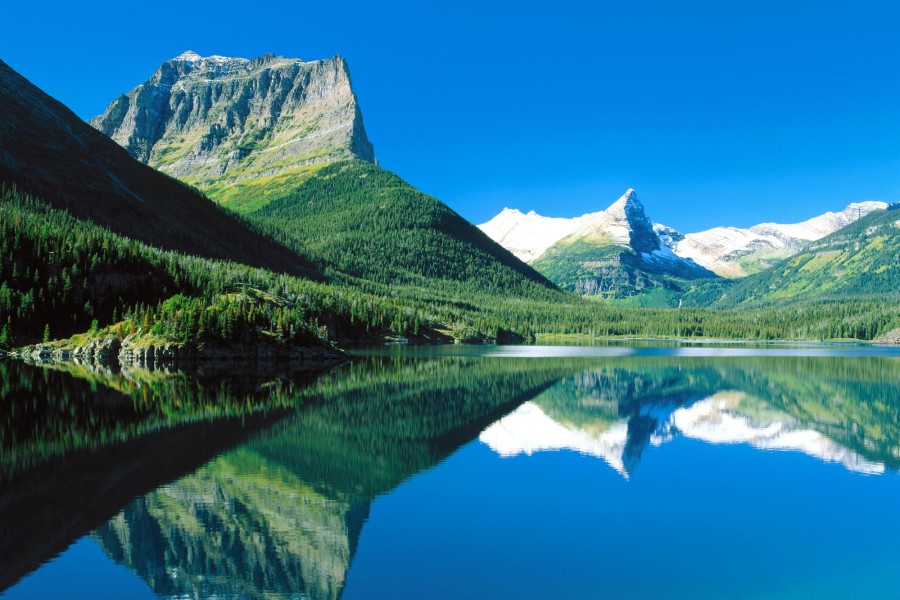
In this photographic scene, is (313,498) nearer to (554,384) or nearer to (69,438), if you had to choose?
(69,438)

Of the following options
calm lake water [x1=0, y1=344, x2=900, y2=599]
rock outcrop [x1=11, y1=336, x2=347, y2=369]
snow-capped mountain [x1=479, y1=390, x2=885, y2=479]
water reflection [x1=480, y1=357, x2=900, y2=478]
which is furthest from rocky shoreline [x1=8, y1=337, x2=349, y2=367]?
snow-capped mountain [x1=479, y1=390, x2=885, y2=479]

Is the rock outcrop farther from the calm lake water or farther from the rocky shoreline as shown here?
the calm lake water

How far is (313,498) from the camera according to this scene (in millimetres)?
30578

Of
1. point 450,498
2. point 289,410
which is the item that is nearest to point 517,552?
point 450,498

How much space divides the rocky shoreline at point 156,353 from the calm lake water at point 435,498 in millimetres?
50040

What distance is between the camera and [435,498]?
31906 mm

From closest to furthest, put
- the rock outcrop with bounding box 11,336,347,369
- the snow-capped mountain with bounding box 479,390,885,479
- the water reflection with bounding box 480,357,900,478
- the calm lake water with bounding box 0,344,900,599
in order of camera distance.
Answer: the calm lake water with bounding box 0,344,900,599
the snow-capped mountain with bounding box 479,390,885,479
the water reflection with bounding box 480,357,900,478
the rock outcrop with bounding box 11,336,347,369

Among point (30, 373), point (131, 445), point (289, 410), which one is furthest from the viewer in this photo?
point (30, 373)

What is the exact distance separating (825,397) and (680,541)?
2279 inches

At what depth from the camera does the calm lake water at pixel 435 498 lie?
72.8ft

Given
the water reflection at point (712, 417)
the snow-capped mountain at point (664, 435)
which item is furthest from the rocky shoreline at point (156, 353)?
the snow-capped mountain at point (664, 435)

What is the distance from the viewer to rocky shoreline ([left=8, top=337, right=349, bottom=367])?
113500 millimetres

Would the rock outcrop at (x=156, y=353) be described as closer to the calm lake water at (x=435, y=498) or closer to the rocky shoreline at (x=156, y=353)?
the rocky shoreline at (x=156, y=353)

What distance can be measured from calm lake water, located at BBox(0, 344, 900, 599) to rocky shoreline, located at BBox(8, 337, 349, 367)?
50.0m
